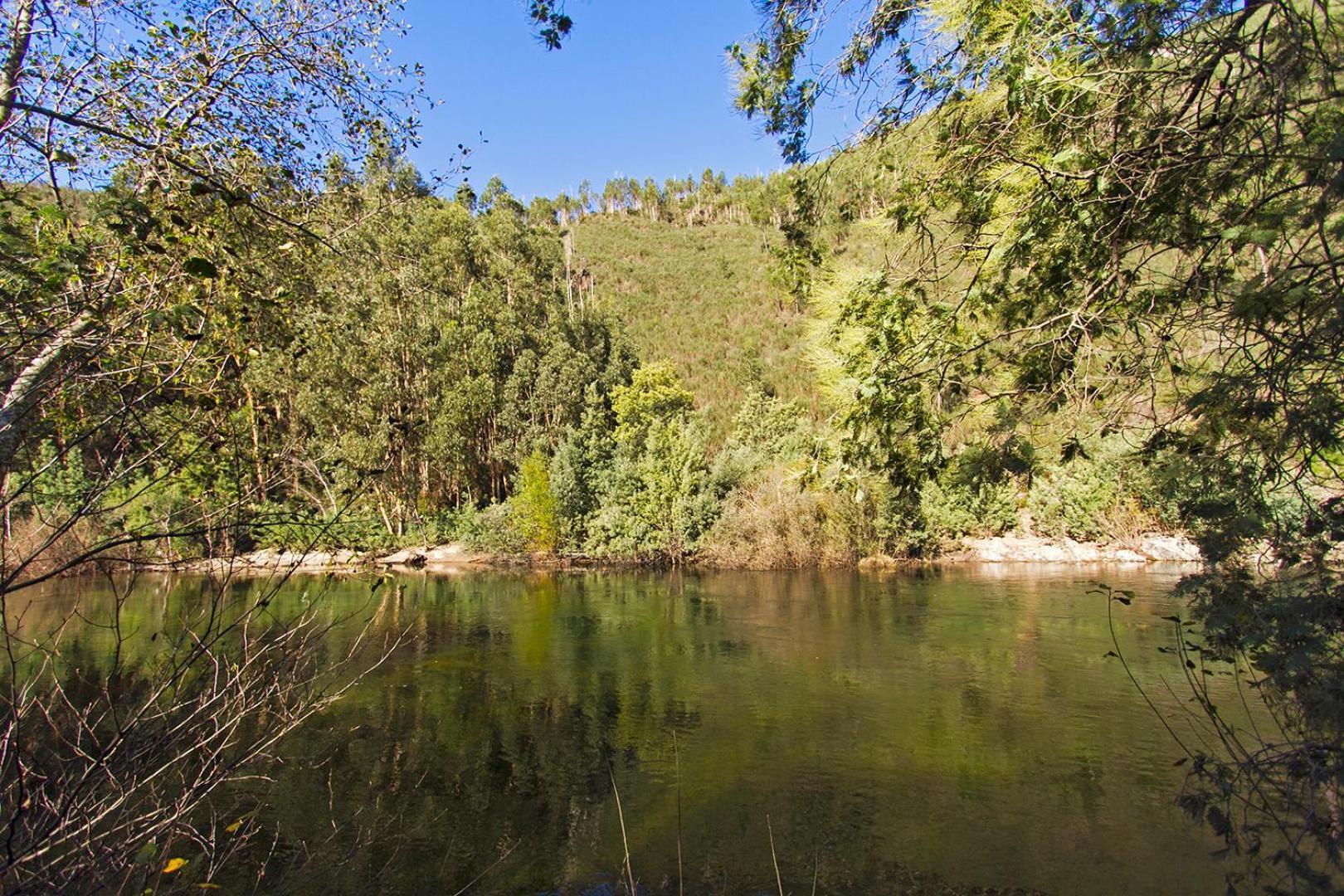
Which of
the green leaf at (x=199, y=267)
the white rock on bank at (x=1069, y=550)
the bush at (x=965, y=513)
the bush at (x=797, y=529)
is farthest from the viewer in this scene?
the bush at (x=965, y=513)

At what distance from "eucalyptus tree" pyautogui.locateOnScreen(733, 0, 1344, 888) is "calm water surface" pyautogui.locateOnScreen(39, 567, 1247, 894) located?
8.30ft

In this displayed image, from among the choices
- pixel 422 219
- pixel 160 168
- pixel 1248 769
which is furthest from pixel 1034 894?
pixel 422 219

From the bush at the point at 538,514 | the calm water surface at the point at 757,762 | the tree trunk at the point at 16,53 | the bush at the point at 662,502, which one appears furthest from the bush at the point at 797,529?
the tree trunk at the point at 16,53

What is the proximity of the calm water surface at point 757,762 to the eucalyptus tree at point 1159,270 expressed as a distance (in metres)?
2.53

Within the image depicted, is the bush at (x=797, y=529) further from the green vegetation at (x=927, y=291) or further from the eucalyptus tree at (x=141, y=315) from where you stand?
the eucalyptus tree at (x=141, y=315)

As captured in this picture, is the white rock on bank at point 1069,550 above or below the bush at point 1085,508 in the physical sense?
below

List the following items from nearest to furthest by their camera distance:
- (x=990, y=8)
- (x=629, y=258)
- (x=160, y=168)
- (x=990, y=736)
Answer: (x=160, y=168) → (x=990, y=8) → (x=990, y=736) → (x=629, y=258)

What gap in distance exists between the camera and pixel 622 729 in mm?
8867

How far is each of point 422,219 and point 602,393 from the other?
11.0 metres

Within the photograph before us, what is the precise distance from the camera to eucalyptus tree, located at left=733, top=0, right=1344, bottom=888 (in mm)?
2916

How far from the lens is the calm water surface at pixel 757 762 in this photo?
19.0 ft

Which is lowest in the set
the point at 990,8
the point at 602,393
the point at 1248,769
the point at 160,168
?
the point at 1248,769

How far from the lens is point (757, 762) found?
25.3 feet

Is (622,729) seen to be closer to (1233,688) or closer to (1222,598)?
(1222,598)
